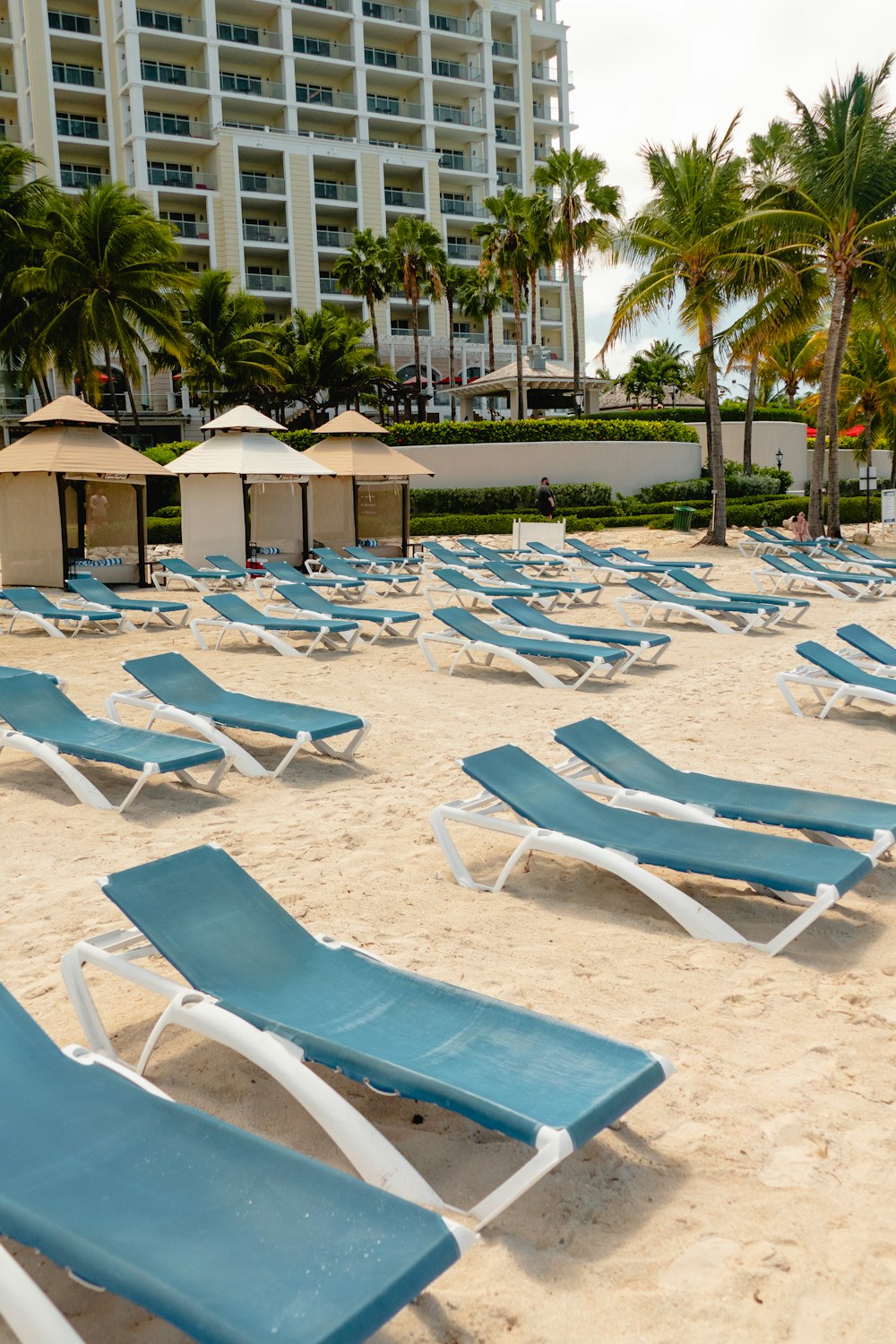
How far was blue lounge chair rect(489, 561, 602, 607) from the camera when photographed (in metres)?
13.6

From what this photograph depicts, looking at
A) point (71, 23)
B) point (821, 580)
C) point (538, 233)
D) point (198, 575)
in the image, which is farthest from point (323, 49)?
point (821, 580)

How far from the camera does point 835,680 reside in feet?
26.9

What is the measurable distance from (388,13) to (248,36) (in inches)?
304

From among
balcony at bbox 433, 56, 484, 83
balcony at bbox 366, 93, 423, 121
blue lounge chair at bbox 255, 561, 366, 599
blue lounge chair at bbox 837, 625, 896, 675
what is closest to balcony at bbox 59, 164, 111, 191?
balcony at bbox 366, 93, 423, 121

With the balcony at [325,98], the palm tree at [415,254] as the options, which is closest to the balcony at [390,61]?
the balcony at [325,98]

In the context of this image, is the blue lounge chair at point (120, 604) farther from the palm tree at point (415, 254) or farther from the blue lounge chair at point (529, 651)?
the palm tree at point (415, 254)

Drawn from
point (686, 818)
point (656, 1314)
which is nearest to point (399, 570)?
point (686, 818)

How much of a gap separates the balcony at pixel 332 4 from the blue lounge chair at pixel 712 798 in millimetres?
55346

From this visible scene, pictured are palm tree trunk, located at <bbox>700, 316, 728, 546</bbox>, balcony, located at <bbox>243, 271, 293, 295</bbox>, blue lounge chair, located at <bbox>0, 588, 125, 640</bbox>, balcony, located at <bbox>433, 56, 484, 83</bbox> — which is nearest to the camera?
blue lounge chair, located at <bbox>0, 588, 125, 640</bbox>

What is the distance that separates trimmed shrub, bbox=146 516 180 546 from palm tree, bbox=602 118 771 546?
10929mm

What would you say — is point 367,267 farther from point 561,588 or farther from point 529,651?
point 529,651

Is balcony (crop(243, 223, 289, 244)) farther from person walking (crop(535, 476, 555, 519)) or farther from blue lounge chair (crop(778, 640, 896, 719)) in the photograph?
blue lounge chair (crop(778, 640, 896, 719))

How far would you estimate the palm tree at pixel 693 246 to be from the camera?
21281mm

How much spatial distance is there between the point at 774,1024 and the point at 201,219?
2024 inches
